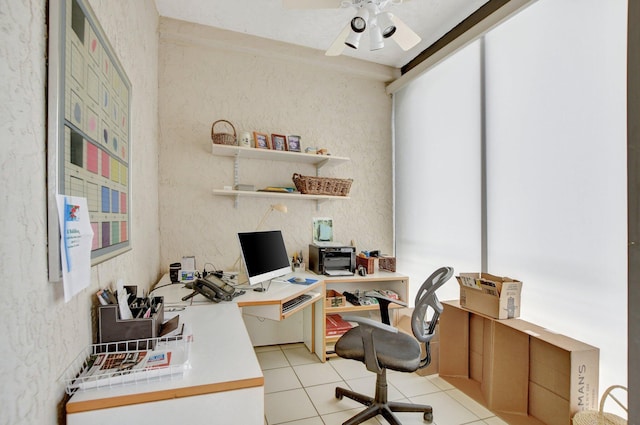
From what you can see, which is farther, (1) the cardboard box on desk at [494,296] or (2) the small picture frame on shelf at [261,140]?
(2) the small picture frame on shelf at [261,140]

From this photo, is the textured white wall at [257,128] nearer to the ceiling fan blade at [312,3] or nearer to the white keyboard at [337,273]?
the white keyboard at [337,273]

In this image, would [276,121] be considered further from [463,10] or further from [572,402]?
[572,402]

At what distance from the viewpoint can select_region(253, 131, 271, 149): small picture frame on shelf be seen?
291 cm

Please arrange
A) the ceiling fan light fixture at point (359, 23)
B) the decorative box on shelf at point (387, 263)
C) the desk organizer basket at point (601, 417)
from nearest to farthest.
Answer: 1. the desk organizer basket at point (601, 417)
2. the ceiling fan light fixture at point (359, 23)
3. the decorative box on shelf at point (387, 263)

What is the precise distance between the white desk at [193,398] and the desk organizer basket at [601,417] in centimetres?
162

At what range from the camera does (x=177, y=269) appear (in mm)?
2436

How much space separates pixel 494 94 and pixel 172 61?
274 cm

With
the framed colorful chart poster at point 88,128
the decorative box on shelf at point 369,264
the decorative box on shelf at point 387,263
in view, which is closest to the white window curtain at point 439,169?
the decorative box on shelf at point 387,263

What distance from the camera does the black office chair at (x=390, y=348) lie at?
1.73m

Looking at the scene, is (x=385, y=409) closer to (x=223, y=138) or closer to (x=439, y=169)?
(x=439, y=169)

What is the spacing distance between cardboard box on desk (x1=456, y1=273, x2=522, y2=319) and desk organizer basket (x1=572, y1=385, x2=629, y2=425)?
0.59 metres

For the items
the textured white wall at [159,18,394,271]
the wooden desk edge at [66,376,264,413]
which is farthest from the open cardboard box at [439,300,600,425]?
the wooden desk edge at [66,376,264,413]

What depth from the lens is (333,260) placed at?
2.99m

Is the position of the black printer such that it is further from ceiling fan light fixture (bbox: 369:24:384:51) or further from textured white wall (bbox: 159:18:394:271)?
ceiling fan light fixture (bbox: 369:24:384:51)
